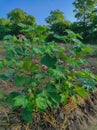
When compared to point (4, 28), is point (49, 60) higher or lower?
higher

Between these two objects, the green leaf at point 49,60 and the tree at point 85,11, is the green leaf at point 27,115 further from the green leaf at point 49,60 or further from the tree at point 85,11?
the tree at point 85,11

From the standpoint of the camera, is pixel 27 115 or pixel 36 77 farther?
pixel 36 77

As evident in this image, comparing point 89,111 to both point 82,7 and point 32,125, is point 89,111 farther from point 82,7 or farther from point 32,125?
point 82,7

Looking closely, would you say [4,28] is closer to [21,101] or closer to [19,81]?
[19,81]

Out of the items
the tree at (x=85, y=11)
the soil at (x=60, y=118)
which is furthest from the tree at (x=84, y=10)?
the soil at (x=60, y=118)

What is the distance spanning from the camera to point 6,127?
2.70 metres

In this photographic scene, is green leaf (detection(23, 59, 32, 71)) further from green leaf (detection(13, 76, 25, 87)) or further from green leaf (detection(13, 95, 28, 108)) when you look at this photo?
green leaf (detection(13, 95, 28, 108))

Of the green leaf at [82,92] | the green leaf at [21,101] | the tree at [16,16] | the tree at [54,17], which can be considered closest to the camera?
the green leaf at [21,101]

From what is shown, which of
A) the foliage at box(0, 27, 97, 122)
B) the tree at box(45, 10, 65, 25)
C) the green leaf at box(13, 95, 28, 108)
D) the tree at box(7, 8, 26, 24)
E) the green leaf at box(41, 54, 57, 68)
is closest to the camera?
the green leaf at box(13, 95, 28, 108)

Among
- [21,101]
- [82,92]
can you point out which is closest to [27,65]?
[21,101]

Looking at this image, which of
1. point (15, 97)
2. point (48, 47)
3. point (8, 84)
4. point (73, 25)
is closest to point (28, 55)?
point (48, 47)

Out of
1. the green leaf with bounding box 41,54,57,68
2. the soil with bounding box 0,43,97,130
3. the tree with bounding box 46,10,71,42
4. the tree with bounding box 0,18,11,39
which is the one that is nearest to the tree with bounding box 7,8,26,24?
the tree with bounding box 0,18,11,39

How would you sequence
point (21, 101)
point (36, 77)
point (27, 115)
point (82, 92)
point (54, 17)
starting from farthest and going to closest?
point (54, 17) → point (82, 92) → point (36, 77) → point (27, 115) → point (21, 101)

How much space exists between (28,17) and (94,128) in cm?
2242
